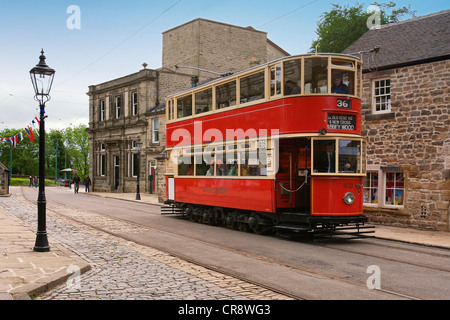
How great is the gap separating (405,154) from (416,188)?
1.26m

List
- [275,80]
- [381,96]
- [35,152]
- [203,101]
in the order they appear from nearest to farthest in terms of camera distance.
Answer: [275,80], [203,101], [381,96], [35,152]

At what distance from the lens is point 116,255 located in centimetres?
1038

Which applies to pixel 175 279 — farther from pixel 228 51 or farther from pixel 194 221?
pixel 228 51

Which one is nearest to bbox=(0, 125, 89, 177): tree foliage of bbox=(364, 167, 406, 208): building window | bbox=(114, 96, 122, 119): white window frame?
bbox=(114, 96, 122, 119): white window frame

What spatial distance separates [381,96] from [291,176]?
638cm

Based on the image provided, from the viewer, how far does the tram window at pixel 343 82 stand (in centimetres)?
1276

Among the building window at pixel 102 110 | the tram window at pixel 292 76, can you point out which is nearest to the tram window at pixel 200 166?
the tram window at pixel 292 76

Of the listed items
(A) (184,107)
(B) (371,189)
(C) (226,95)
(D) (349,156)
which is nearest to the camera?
(D) (349,156)

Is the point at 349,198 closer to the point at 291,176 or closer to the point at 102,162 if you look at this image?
the point at 291,176

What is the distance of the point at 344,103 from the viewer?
502 inches

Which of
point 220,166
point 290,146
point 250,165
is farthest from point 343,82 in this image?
point 220,166

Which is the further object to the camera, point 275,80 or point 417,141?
point 417,141

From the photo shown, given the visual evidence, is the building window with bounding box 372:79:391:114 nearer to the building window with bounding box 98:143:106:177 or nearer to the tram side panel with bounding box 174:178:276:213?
the tram side panel with bounding box 174:178:276:213

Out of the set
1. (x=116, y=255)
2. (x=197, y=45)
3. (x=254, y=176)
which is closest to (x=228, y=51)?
(x=197, y=45)
